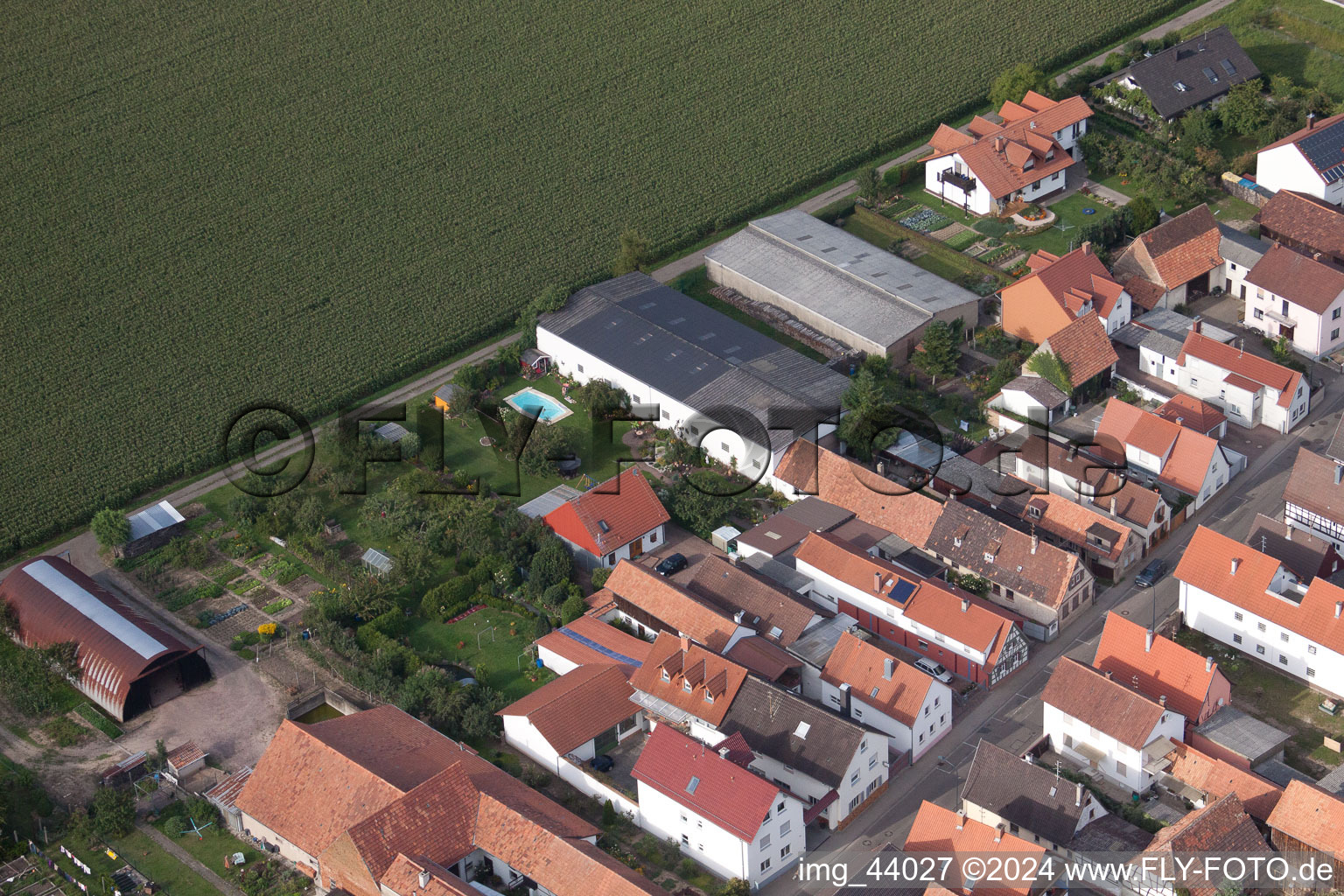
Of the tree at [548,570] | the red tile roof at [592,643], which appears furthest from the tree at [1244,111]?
the red tile roof at [592,643]

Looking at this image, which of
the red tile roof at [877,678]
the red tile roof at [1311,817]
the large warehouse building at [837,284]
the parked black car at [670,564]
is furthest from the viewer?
the large warehouse building at [837,284]

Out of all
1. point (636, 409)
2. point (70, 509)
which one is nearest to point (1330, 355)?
point (636, 409)

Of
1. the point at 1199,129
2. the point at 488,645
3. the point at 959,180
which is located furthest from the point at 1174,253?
the point at 488,645

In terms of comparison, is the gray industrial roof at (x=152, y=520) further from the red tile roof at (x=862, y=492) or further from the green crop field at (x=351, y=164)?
the red tile roof at (x=862, y=492)

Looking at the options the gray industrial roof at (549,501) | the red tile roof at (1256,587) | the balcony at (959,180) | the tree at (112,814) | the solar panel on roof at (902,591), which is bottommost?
the tree at (112,814)

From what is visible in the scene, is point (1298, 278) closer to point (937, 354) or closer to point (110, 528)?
point (937, 354)

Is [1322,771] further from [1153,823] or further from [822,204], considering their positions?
[822,204]
